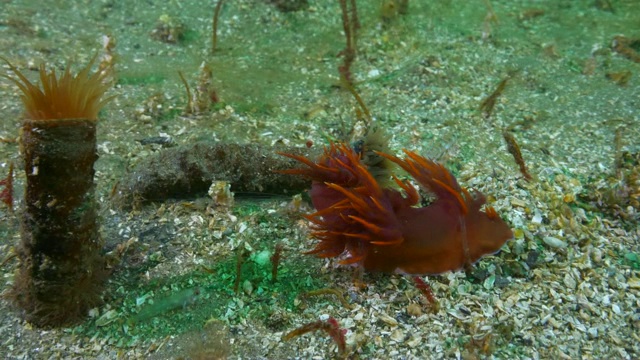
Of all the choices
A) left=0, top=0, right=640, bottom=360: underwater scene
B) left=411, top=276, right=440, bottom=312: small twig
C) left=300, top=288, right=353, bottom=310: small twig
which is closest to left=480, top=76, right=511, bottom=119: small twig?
left=0, top=0, right=640, bottom=360: underwater scene

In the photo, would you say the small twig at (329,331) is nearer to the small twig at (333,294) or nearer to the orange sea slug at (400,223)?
the small twig at (333,294)

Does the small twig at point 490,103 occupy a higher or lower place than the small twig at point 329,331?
higher

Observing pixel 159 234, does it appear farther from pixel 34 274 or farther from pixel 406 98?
pixel 406 98

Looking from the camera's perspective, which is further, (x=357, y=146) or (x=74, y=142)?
(x=357, y=146)

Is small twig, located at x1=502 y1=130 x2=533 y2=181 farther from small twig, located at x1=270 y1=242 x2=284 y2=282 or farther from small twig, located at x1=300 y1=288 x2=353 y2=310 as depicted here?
small twig, located at x1=270 y1=242 x2=284 y2=282

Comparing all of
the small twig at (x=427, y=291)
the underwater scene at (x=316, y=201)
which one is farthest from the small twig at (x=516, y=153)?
the small twig at (x=427, y=291)

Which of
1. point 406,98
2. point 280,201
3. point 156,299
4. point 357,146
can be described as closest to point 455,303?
point 357,146
